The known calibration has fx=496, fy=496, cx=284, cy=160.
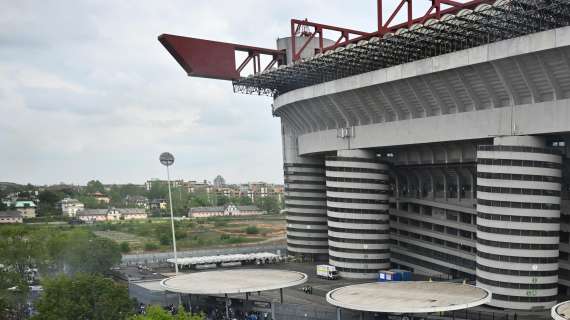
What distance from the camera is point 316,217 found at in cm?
8731

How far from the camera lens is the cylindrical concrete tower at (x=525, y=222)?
46125mm

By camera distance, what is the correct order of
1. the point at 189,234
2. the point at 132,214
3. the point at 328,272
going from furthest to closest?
the point at 132,214 → the point at 189,234 → the point at 328,272

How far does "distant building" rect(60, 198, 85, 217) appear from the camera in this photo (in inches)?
6934

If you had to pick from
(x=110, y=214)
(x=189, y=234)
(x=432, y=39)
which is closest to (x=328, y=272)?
(x=432, y=39)

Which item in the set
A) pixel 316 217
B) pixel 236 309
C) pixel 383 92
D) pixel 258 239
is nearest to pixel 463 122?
pixel 383 92

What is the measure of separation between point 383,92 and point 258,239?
7550 centimetres

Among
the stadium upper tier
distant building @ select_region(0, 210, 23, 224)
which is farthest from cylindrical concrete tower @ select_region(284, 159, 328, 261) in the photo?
distant building @ select_region(0, 210, 23, 224)

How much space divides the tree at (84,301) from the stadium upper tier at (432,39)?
37.7 metres

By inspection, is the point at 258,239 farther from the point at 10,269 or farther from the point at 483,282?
the point at 483,282

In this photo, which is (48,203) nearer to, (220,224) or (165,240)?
(220,224)

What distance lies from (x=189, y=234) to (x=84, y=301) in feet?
299

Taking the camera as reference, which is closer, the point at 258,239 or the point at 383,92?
the point at 383,92

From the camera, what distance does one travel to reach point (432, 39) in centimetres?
5388

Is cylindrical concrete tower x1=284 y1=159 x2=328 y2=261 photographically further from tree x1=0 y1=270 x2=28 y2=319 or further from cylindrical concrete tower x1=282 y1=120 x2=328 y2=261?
tree x1=0 y1=270 x2=28 y2=319
